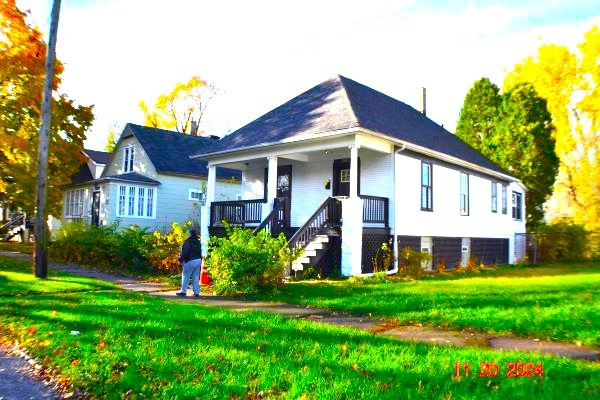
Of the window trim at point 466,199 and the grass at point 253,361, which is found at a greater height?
the window trim at point 466,199

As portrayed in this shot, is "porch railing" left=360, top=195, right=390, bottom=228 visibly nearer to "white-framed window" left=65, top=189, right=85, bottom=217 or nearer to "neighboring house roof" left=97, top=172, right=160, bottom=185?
"neighboring house roof" left=97, top=172, right=160, bottom=185

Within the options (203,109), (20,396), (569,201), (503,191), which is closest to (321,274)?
(20,396)

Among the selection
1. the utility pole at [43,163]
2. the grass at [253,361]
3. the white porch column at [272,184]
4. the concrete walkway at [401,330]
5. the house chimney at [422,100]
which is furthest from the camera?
the house chimney at [422,100]

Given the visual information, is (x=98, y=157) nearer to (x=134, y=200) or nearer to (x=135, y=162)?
(x=135, y=162)

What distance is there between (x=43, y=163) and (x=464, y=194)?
51.8ft

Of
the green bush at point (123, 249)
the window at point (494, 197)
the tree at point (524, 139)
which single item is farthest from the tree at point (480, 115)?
the green bush at point (123, 249)

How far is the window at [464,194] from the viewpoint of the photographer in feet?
68.2

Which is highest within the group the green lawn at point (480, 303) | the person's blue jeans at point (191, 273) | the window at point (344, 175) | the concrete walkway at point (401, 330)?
the window at point (344, 175)

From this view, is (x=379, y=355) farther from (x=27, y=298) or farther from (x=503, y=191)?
(x=503, y=191)

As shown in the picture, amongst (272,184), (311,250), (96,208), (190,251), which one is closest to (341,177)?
(272,184)

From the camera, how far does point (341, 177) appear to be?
1777cm

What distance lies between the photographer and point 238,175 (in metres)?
31.2

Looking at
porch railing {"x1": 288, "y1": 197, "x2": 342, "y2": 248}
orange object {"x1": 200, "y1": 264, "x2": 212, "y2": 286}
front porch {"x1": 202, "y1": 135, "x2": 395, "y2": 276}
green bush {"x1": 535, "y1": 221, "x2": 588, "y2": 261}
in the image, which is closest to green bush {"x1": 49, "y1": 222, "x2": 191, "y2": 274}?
front porch {"x1": 202, "y1": 135, "x2": 395, "y2": 276}

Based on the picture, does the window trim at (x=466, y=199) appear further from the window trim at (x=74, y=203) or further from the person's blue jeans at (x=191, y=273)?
the window trim at (x=74, y=203)
